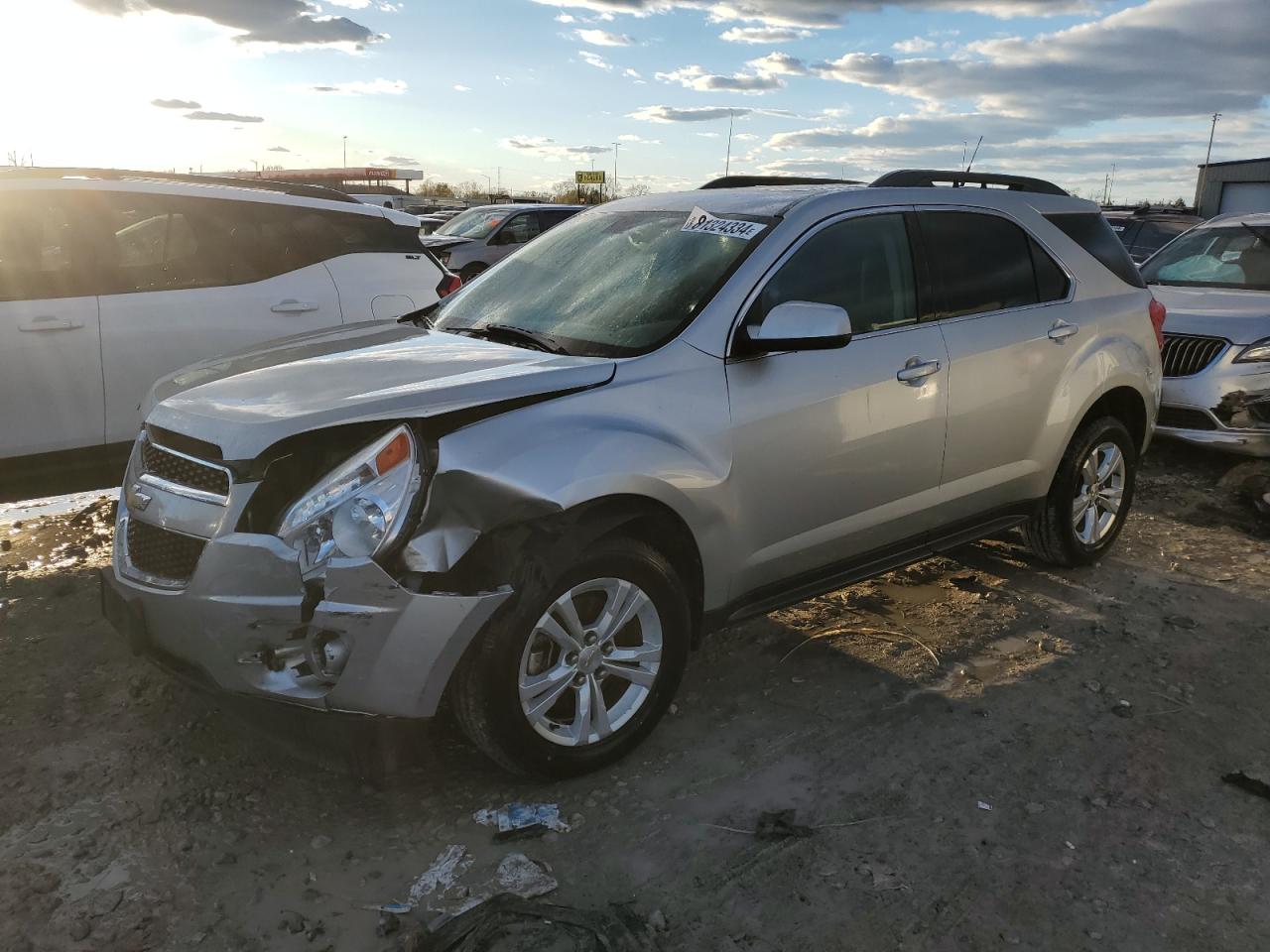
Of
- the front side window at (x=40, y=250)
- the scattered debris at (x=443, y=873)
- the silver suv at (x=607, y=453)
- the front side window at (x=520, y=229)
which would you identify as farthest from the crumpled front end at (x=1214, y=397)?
the front side window at (x=520, y=229)

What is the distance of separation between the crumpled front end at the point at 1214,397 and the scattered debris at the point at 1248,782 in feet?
14.1

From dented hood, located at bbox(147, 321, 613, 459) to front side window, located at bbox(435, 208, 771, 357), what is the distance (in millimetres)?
222

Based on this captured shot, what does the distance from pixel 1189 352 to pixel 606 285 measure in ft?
17.3

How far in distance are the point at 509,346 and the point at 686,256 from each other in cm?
75

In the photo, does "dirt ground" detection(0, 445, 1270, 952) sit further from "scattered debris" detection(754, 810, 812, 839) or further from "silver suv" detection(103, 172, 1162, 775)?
"silver suv" detection(103, 172, 1162, 775)

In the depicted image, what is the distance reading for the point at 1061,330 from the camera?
462 cm

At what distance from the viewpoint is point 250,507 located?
2814 mm

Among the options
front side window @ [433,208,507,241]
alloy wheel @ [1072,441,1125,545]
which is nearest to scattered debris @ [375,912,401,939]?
alloy wheel @ [1072,441,1125,545]

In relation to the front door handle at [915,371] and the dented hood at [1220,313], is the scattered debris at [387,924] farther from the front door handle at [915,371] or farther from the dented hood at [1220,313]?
the dented hood at [1220,313]

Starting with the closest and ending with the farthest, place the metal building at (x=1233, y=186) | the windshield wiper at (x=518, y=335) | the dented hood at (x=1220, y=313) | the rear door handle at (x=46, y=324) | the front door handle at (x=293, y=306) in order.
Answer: the windshield wiper at (x=518, y=335)
the rear door handle at (x=46, y=324)
the front door handle at (x=293, y=306)
the dented hood at (x=1220, y=313)
the metal building at (x=1233, y=186)

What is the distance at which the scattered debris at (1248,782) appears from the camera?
3.29 m

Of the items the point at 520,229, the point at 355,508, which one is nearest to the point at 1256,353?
the point at 355,508

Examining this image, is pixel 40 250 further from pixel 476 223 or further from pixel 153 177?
pixel 476 223

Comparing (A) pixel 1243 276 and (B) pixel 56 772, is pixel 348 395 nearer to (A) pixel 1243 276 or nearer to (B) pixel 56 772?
(B) pixel 56 772
